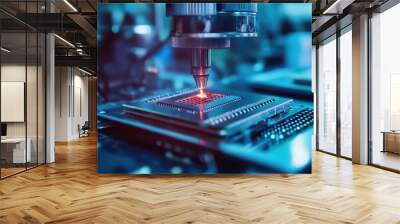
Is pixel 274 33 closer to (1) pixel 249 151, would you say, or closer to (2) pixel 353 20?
(1) pixel 249 151

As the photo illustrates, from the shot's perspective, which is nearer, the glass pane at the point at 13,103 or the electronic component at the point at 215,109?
the electronic component at the point at 215,109

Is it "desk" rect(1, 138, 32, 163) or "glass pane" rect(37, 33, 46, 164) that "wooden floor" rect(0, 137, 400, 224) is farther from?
"glass pane" rect(37, 33, 46, 164)

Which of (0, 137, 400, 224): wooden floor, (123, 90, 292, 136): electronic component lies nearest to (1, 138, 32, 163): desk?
(0, 137, 400, 224): wooden floor

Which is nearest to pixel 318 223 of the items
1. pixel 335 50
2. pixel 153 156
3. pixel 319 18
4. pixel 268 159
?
pixel 268 159

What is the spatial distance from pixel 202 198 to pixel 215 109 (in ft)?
6.04

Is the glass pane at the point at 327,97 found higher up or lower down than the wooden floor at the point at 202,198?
higher up

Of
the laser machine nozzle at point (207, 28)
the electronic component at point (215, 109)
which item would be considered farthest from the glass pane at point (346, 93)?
the laser machine nozzle at point (207, 28)

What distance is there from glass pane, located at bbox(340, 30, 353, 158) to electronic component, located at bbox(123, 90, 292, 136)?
3269 millimetres

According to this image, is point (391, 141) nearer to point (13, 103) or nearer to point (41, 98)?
point (41, 98)

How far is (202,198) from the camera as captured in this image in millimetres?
4832

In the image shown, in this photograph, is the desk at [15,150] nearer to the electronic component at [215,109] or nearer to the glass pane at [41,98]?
the glass pane at [41,98]

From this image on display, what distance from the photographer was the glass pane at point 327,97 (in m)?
10.0

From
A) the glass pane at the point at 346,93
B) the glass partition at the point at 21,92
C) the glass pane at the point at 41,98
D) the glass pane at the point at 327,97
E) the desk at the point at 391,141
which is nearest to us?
the glass partition at the point at 21,92

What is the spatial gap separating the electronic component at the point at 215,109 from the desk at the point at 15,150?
9.44ft
